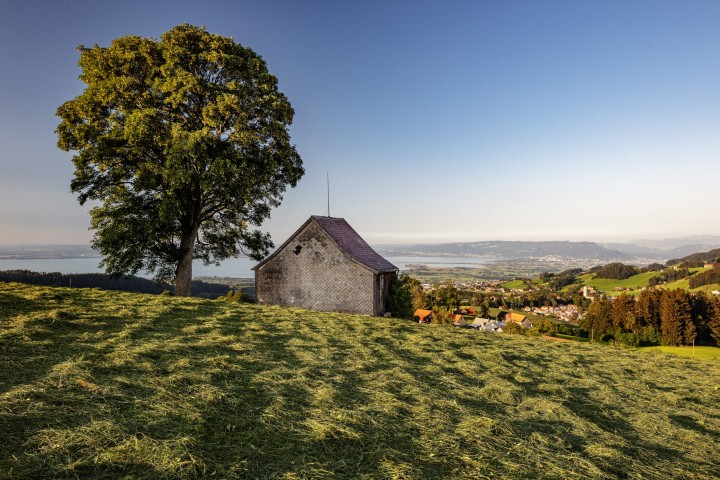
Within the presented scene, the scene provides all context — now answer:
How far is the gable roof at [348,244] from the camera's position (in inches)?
894

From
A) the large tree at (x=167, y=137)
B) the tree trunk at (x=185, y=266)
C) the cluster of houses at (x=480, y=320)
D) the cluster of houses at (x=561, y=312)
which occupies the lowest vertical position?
the cluster of houses at (x=561, y=312)

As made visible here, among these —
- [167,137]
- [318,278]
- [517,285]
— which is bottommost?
[517,285]

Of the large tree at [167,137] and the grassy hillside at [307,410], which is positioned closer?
the grassy hillside at [307,410]

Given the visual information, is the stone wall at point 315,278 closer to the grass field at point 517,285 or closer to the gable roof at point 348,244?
the gable roof at point 348,244

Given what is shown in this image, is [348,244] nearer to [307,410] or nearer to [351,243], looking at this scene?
[351,243]

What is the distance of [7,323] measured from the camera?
7.88 meters

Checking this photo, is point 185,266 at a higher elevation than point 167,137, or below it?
below

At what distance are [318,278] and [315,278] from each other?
20 cm

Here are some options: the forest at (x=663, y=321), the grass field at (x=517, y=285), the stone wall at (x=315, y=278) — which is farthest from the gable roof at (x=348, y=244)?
the grass field at (x=517, y=285)

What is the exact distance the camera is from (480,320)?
85250 millimetres

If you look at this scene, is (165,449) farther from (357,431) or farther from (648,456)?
(648,456)

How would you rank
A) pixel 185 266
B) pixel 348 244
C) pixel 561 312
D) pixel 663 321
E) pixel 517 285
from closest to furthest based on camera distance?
pixel 185 266
pixel 348 244
pixel 663 321
pixel 561 312
pixel 517 285

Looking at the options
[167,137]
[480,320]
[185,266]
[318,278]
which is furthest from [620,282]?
[167,137]

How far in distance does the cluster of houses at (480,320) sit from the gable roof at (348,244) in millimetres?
33793
